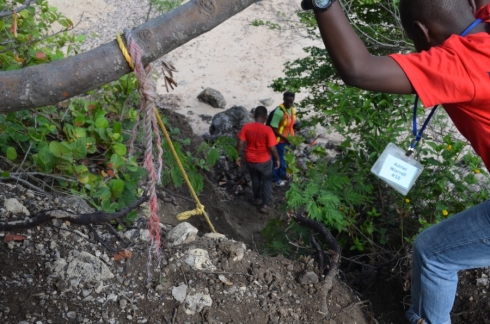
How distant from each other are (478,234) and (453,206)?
4.20ft

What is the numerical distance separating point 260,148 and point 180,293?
404 cm

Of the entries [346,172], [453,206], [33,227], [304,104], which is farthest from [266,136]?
[33,227]

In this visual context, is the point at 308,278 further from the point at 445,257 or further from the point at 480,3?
the point at 480,3

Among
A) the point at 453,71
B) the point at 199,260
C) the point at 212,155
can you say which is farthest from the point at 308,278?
the point at 212,155

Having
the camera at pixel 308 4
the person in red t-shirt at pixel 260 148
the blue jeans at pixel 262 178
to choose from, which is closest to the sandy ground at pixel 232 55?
the blue jeans at pixel 262 178

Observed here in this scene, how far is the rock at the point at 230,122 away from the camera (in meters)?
8.83

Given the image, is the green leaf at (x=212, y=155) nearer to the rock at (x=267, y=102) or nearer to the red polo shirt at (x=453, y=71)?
the red polo shirt at (x=453, y=71)

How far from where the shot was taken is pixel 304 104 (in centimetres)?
672

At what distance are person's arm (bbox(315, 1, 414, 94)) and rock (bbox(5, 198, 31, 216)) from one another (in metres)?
2.06

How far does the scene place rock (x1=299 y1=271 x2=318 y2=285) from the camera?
285cm

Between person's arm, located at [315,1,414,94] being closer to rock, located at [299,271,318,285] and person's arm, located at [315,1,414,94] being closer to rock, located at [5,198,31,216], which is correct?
rock, located at [299,271,318,285]

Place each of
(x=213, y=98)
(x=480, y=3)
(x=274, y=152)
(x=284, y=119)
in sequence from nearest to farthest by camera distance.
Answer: (x=480, y=3) < (x=274, y=152) < (x=284, y=119) < (x=213, y=98)

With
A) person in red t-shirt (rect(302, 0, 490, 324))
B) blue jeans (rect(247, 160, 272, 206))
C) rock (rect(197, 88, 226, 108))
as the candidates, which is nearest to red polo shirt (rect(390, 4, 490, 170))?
person in red t-shirt (rect(302, 0, 490, 324))

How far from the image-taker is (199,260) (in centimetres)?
279
